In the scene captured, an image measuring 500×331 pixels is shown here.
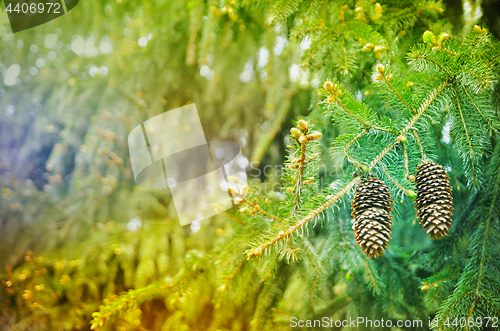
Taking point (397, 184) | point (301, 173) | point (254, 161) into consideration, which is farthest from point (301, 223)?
point (254, 161)

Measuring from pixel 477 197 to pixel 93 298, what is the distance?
1544 millimetres

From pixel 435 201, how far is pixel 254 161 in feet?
2.23

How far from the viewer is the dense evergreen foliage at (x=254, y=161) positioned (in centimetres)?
51

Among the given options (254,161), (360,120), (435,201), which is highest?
(360,120)

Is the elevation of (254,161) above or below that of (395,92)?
below

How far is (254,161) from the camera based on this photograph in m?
1.03

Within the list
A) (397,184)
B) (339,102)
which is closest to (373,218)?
(397,184)

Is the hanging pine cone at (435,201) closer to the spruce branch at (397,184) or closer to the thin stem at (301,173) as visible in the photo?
the spruce branch at (397,184)

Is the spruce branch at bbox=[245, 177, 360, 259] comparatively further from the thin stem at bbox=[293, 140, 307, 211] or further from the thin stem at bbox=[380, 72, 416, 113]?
the thin stem at bbox=[380, 72, 416, 113]

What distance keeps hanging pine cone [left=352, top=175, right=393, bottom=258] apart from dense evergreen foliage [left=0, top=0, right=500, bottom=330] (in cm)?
4

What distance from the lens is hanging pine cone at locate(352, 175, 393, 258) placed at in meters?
0.40

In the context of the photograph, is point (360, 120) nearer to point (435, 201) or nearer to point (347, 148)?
point (347, 148)

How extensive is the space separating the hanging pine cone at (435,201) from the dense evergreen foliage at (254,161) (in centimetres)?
4

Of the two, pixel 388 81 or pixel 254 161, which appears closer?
pixel 388 81
